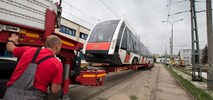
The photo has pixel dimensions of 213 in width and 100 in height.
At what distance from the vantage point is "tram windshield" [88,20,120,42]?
8.42 metres

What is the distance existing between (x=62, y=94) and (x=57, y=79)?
2.10 metres

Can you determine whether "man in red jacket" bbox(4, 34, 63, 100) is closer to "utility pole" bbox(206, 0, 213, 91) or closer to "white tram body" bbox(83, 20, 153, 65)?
"white tram body" bbox(83, 20, 153, 65)

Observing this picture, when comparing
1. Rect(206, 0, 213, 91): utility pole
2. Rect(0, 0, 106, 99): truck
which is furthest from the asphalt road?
Rect(0, 0, 106, 99): truck

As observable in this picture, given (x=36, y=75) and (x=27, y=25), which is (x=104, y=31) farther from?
(x=36, y=75)

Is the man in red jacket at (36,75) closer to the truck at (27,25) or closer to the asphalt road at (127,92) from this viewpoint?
the truck at (27,25)

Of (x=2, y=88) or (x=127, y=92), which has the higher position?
(x=2, y=88)

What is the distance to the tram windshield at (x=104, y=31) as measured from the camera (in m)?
8.42

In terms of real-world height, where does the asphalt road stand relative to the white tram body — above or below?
below

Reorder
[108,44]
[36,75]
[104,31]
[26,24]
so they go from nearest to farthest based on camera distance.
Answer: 1. [36,75]
2. [26,24]
3. [108,44]
4. [104,31]

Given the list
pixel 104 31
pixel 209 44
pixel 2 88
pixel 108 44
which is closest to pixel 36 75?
pixel 2 88

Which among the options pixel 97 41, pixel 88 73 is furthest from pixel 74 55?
pixel 97 41

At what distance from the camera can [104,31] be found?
8.74 metres

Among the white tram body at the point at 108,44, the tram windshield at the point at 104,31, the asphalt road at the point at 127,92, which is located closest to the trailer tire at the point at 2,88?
the asphalt road at the point at 127,92

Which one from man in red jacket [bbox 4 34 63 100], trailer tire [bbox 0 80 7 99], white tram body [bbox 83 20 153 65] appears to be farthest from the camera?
white tram body [bbox 83 20 153 65]
